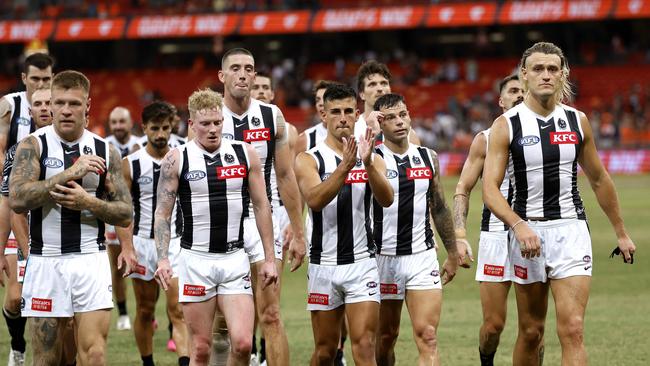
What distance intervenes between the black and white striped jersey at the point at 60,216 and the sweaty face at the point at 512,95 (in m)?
3.93

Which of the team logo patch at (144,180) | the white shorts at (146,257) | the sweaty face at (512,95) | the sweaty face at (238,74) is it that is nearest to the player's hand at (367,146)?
the sweaty face at (238,74)

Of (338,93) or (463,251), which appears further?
(463,251)

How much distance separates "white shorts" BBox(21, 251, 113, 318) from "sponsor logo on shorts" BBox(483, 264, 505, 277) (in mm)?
3333

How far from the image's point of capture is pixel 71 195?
7.84 m

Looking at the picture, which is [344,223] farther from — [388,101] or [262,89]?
[262,89]

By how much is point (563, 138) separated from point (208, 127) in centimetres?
256

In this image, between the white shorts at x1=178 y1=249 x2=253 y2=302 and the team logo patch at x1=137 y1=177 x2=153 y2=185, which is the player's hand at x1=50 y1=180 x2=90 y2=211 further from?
the team logo patch at x1=137 y1=177 x2=153 y2=185

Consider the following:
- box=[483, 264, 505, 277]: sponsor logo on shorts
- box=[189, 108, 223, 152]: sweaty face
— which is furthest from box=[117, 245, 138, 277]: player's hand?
box=[483, 264, 505, 277]: sponsor logo on shorts

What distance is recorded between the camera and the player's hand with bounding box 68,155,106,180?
7.79 metres

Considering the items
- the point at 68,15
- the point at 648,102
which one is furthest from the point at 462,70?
the point at 68,15

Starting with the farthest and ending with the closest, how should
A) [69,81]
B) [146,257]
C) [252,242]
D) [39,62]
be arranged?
[146,257] < [39,62] < [252,242] < [69,81]

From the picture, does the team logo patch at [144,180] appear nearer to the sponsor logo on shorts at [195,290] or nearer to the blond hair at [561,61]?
the sponsor logo on shorts at [195,290]

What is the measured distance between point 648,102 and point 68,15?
2423 centimetres

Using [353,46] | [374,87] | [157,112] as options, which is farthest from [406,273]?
[353,46]
